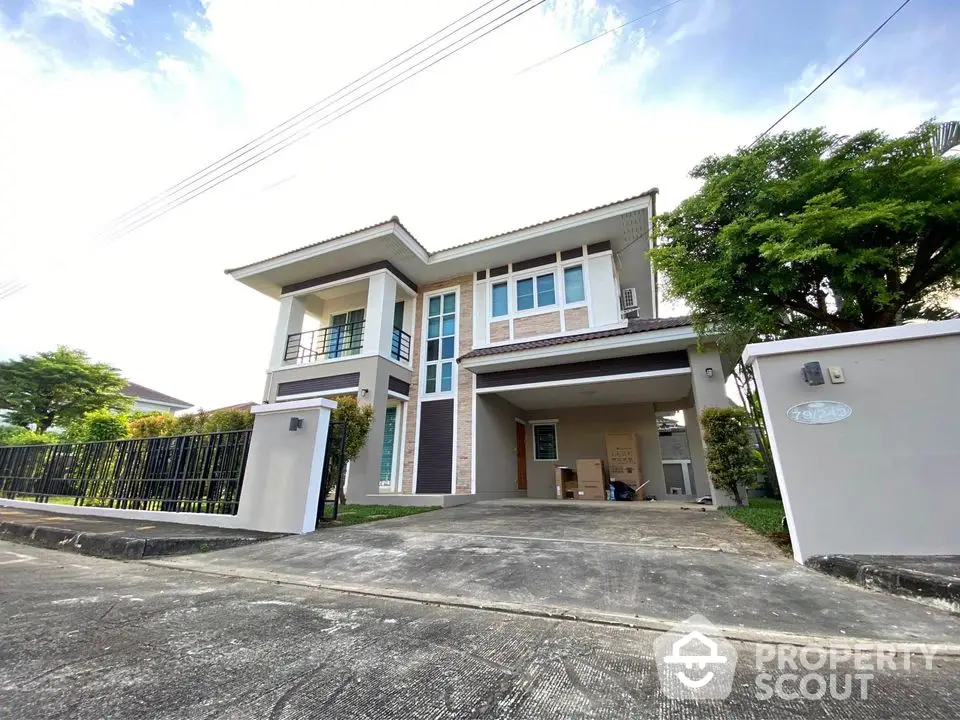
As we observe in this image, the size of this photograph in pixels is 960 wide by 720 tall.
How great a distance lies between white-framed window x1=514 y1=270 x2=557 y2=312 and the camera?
31.6ft

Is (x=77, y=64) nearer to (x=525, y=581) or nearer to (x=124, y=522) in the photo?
(x=124, y=522)

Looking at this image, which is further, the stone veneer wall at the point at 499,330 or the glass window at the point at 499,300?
the glass window at the point at 499,300

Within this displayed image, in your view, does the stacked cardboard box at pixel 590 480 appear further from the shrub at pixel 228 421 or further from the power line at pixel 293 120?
the power line at pixel 293 120

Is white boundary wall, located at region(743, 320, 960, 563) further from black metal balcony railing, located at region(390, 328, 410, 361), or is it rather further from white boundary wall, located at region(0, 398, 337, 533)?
black metal balcony railing, located at region(390, 328, 410, 361)

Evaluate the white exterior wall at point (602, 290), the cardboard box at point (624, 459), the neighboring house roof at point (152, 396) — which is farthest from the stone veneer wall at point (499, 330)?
the neighboring house roof at point (152, 396)

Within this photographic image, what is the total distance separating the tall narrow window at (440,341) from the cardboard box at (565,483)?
13.5ft

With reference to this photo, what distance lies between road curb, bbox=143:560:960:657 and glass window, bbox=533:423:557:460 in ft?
31.1

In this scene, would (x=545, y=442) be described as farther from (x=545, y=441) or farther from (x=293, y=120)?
(x=293, y=120)

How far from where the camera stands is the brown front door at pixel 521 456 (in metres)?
11.2

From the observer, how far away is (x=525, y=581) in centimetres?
258

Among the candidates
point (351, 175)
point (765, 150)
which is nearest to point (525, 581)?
point (765, 150)

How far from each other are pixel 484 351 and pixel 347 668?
763 cm

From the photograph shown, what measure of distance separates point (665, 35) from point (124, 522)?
10.4 m

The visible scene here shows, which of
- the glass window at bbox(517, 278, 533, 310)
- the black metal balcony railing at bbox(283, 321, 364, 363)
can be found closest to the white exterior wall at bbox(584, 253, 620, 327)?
the glass window at bbox(517, 278, 533, 310)
